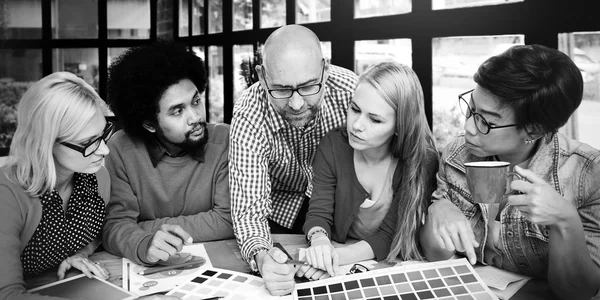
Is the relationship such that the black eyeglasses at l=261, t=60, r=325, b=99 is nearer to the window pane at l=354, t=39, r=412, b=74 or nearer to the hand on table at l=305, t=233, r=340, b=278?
the hand on table at l=305, t=233, r=340, b=278

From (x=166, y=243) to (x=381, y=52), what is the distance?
1.84m

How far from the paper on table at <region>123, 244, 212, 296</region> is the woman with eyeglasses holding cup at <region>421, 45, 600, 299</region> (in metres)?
0.63

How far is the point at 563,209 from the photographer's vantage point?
1.14 meters

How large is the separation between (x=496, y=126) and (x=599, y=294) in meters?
0.45

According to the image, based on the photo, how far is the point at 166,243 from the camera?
1.47 m

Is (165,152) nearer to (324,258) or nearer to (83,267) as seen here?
(83,267)

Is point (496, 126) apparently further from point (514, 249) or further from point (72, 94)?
point (72, 94)

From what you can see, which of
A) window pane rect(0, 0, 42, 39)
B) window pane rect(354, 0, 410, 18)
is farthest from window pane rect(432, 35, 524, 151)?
window pane rect(0, 0, 42, 39)

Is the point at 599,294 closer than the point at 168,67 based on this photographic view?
Yes

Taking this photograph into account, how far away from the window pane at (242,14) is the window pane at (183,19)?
3.89 feet

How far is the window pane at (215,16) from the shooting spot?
5.36 metres

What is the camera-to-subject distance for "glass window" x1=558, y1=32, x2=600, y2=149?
1.88 metres

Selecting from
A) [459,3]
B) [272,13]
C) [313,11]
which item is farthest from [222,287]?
[272,13]

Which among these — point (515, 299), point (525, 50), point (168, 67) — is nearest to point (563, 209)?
point (515, 299)
